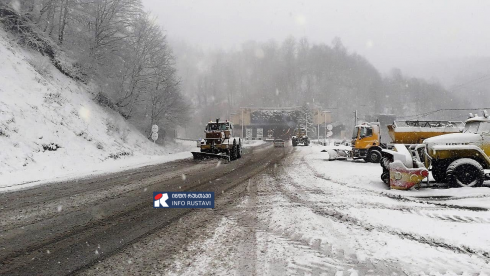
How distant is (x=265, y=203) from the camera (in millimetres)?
6836

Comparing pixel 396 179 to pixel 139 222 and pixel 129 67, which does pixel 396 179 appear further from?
pixel 129 67

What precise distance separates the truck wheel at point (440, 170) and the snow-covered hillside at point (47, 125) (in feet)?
44.0

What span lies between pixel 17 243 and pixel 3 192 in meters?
5.25

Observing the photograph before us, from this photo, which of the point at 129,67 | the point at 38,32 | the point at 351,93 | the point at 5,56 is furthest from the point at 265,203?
the point at 351,93

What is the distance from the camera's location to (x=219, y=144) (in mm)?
19078

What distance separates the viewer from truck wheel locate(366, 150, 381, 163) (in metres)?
18.0

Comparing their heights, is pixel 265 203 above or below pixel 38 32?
below

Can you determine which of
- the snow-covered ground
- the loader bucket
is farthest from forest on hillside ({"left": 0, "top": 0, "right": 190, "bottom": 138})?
the loader bucket

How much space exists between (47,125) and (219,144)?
9440 mm

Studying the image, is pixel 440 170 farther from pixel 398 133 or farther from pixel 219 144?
pixel 219 144

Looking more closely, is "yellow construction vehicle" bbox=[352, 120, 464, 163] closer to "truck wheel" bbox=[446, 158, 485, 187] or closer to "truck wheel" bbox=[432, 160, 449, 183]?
"truck wheel" bbox=[432, 160, 449, 183]

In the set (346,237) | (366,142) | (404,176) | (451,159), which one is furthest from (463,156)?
(366,142)

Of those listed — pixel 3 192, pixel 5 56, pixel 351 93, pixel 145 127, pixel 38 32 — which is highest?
pixel 351 93

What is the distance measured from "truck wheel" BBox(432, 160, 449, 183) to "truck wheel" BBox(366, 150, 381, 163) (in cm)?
823
